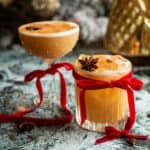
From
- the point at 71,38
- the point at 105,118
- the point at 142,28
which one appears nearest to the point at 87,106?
the point at 105,118

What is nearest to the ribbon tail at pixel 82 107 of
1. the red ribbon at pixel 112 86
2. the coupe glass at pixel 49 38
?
the red ribbon at pixel 112 86

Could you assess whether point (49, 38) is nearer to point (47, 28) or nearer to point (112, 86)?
point (47, 28)

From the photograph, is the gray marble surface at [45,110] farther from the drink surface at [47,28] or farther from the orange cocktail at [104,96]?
the drink surface at [47,28]

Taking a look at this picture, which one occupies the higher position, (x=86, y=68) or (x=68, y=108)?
(x=86, y=68)

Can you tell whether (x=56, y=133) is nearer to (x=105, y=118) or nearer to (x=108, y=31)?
(x=105, y=118)

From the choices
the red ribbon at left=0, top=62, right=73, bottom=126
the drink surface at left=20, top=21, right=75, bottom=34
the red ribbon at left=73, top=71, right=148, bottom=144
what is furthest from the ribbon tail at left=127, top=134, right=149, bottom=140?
the drink surface at left=20, top=21, right=75, bottom=34

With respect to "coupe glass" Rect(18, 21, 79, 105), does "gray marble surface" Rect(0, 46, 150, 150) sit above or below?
below

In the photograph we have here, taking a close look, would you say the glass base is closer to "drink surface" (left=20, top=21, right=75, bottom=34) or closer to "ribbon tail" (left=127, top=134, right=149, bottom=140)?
"ribbon tail" (left=127, top=134, right=149, bottom=140)

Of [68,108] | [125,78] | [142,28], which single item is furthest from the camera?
[142,28]
